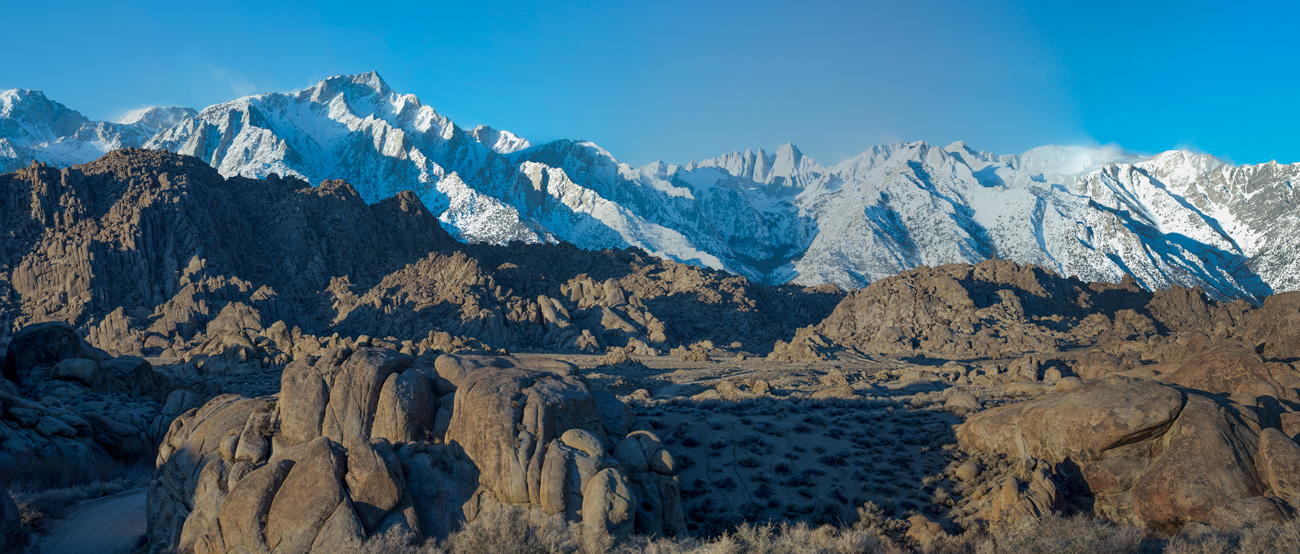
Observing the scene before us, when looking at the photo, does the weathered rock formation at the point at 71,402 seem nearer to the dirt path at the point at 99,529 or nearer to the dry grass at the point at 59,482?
the dry grass at the point at 59,482

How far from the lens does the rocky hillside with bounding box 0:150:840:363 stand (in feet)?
205

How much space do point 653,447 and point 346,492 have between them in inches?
239

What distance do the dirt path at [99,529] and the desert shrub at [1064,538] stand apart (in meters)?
18.1

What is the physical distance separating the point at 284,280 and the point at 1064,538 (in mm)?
81945

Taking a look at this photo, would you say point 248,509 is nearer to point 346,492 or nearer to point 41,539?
point 346,492

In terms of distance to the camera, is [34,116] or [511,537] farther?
[34,116]

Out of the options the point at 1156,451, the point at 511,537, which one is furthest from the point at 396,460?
the point at 1156,451

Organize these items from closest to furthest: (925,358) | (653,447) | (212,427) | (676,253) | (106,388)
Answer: (653,447) → (212,427) → (106,388) → (925,358) → (676,253)

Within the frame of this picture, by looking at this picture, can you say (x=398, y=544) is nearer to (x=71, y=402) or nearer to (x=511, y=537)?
(x=511, y=537)

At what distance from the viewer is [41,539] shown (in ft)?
50.5

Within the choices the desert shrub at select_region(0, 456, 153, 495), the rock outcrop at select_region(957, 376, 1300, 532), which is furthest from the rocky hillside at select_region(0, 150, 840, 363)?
the rock outcrop at select_region(957, 376, 1300, 532)

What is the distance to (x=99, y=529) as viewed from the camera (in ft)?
53.8

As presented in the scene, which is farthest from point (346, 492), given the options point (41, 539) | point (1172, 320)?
point (1172, 320)

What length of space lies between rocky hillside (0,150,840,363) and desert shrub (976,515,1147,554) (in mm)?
47596
